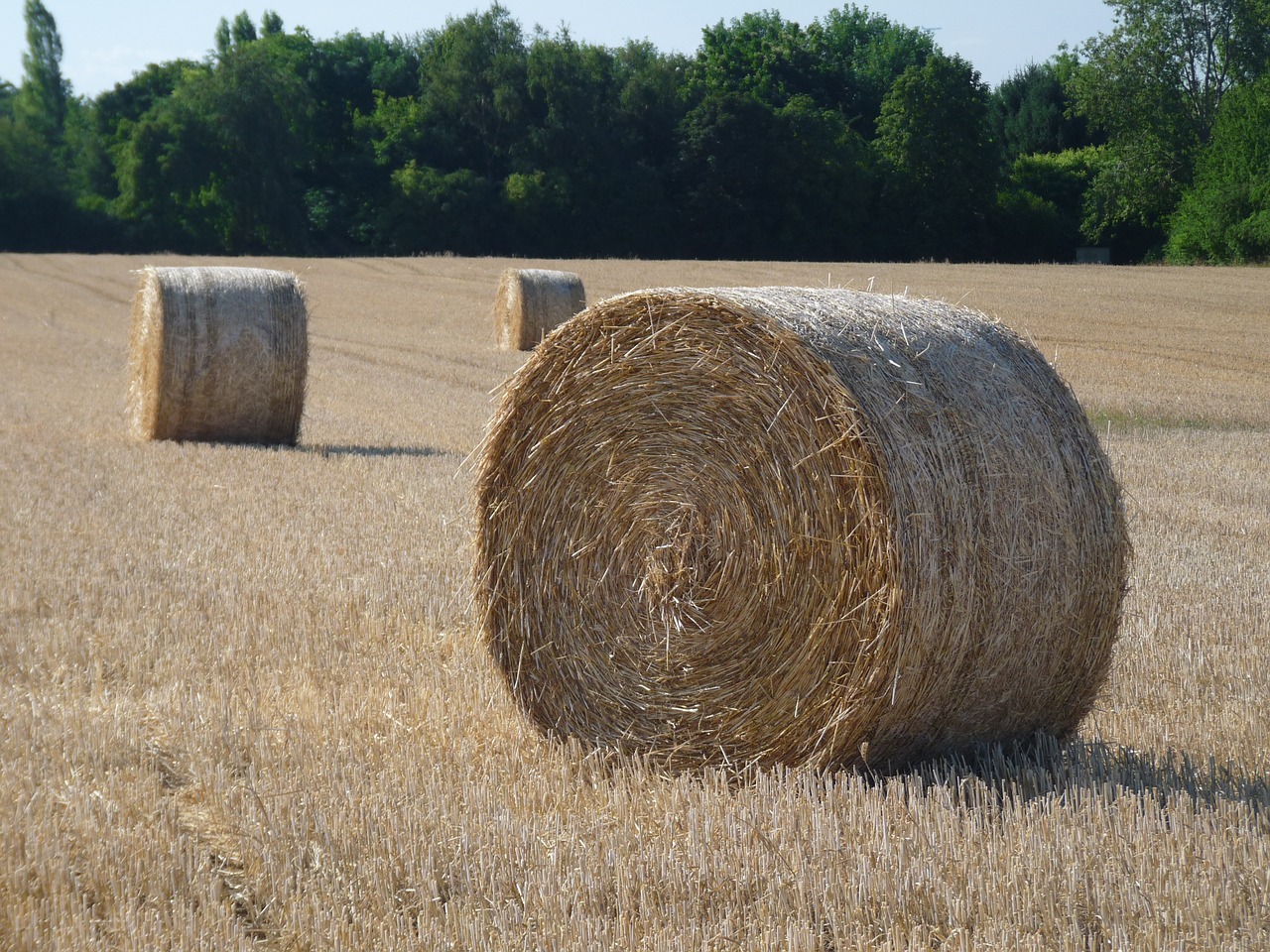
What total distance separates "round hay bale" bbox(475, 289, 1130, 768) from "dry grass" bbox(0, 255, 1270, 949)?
20 cm

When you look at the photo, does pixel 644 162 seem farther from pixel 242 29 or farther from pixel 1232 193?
pixel 242 29

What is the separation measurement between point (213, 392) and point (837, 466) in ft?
26.6

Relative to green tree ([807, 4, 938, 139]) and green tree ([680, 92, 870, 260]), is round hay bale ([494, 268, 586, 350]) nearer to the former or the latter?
green tree ([680, 92, 870, 260])

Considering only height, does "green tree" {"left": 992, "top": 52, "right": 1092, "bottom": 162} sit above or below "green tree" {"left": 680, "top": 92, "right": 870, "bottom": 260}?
above

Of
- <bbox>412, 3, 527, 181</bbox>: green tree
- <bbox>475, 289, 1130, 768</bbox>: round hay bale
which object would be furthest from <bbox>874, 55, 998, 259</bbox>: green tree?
<bbox>475, 289, 1130, 768</bbox>: round hay bale

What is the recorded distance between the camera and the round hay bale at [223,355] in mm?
10805

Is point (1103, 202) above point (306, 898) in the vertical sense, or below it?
above

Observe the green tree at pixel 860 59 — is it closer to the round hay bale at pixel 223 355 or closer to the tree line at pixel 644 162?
the tree line at pixel 644 162

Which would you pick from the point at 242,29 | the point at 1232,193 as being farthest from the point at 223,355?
the point at 242,29

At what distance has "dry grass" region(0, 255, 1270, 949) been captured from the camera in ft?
10.0

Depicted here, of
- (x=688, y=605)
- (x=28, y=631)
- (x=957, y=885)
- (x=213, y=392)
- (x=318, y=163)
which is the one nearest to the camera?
(x=957, y=885)

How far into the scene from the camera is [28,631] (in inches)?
218

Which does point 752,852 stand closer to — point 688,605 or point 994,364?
point 688,605

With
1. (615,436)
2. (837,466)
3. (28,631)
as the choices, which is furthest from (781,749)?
(28,631)
